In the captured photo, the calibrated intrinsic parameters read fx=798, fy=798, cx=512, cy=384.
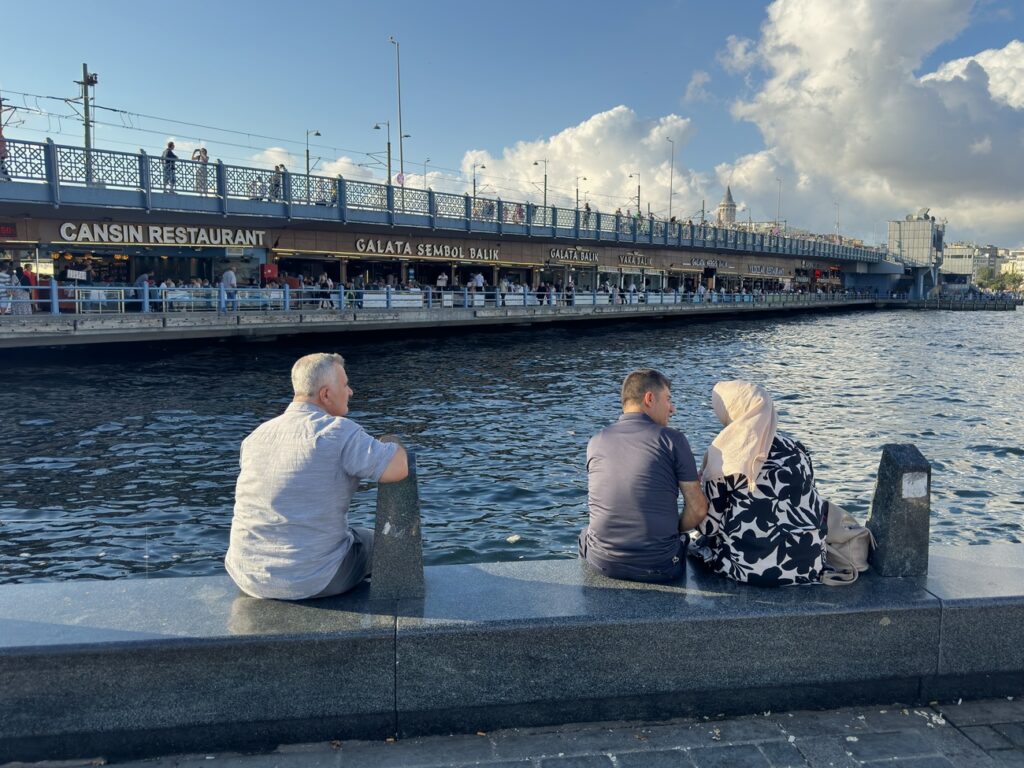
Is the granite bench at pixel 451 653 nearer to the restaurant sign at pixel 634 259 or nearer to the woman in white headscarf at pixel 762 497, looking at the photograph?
the woman in white headscarf at pixel 762 497

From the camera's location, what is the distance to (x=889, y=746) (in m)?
3.42

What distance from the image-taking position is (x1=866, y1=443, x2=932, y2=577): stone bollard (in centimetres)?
408

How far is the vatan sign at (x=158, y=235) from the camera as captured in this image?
30.3 m

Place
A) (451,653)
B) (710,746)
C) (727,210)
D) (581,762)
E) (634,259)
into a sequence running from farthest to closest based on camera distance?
(727,210)
(634,259)
(451,653)
(710,746)
(581,762)

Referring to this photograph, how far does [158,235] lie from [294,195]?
577 centimetres

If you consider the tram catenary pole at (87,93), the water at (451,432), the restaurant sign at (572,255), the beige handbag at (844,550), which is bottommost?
the water at (451,432)

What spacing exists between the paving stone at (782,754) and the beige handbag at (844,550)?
3.17 feet

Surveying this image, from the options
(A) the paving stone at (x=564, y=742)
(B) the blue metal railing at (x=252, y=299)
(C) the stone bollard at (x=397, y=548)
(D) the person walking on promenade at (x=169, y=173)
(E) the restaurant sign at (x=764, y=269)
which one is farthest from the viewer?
(E) the restaurant sign at (x=764, y=269)

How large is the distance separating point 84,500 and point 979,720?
9.86 metres

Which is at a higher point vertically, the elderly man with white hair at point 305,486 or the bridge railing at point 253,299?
the bridge railing at point 253,299

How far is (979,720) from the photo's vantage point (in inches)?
144

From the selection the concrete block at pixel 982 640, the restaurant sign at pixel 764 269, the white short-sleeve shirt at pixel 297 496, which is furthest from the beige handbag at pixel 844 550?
the restaurant sign at pixel 764 269

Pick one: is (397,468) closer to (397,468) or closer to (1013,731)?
(397,468)

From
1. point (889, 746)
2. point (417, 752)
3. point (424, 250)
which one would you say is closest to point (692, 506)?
point (889, 746)
